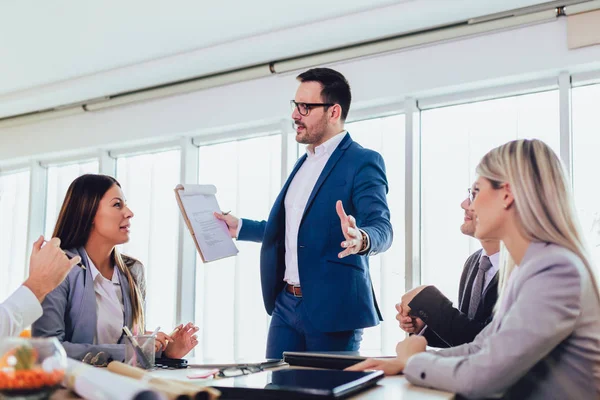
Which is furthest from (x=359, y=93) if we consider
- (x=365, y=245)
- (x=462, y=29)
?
(x=365, y=245)

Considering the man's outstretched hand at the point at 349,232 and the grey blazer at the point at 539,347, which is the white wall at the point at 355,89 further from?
the grey blazer at the point at 539,347

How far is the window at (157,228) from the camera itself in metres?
5.27

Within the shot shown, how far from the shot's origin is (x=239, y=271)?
486cm

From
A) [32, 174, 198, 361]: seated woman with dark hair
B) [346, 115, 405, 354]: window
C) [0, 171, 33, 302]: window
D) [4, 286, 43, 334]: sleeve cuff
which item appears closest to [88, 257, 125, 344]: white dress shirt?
[32, 174, 198, 361]: seated woman with dark hair

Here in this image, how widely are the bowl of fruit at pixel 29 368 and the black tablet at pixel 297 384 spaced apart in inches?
12.7

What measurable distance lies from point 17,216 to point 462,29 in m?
4.86

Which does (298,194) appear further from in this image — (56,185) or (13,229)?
(13,229)

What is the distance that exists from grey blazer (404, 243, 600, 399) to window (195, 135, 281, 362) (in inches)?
136

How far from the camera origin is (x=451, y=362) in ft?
4.05

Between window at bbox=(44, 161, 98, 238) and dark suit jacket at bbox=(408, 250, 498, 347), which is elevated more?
window at bbox=(44, 161, 98, 238)

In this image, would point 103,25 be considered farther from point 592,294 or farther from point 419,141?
point 592,294

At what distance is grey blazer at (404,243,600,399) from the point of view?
1.20 m

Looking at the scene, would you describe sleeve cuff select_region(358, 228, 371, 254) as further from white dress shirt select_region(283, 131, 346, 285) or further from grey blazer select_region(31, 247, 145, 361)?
grey blazer select_region(31, 247, 145, 361)

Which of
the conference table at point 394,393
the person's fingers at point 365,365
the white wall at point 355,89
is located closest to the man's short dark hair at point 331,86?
the white wall at point 355,89
